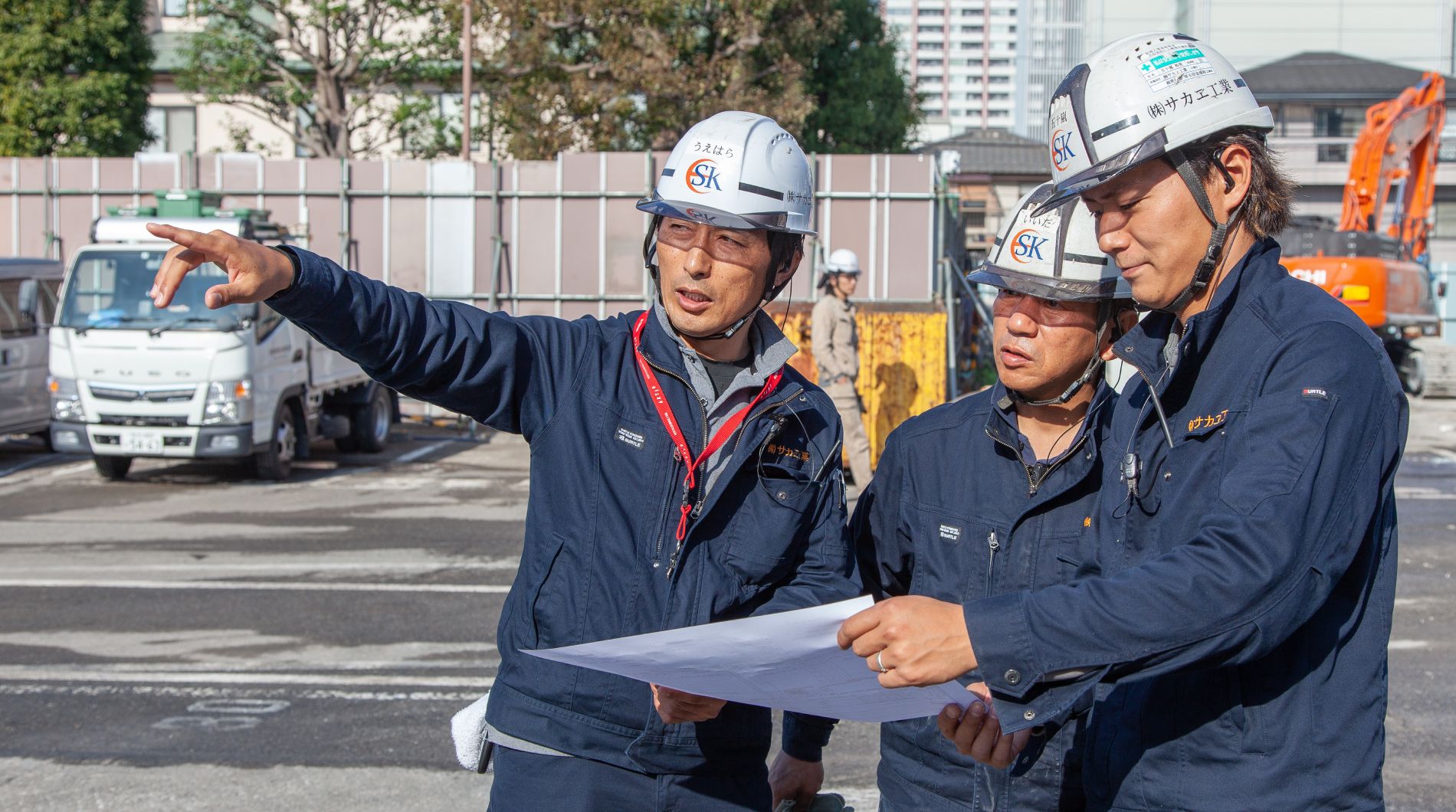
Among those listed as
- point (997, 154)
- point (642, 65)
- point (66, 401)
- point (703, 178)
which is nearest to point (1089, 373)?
point (703, 178)

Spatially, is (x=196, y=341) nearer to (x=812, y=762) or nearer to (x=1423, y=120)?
(x=812, y=762)

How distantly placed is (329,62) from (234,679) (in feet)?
73.7

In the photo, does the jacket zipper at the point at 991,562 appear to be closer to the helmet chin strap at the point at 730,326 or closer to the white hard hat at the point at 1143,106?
the helmet chin strap at the point at 730,326

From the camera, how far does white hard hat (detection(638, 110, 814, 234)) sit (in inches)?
126

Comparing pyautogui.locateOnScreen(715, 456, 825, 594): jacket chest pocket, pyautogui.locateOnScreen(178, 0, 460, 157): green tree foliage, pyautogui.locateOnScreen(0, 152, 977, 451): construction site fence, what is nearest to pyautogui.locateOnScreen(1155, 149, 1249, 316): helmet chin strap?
pyautogui.locateOnScreen(715, 456, 825, 594): jacket chest pocket

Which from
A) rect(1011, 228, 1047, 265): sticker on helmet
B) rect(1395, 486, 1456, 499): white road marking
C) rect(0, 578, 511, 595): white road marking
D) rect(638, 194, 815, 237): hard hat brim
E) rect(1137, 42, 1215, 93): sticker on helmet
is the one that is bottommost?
rect(1395, 486, 1456, 499): white road marking

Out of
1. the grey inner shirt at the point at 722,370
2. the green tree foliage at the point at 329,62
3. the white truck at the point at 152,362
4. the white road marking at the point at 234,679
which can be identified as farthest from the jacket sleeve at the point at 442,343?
the green tree foliage at the point at 329,62

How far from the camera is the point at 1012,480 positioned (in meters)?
3.28

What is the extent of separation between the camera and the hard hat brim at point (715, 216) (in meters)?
3.18

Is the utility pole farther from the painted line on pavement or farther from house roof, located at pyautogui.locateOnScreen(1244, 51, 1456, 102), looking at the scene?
house roof, located at pyautogui.locateOnScreen(1244, 51, 1456, 102)

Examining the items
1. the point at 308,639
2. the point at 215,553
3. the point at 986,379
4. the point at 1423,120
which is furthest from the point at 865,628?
the point at 1423,120

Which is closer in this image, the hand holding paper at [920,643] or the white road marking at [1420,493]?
the hand holding paper at [920,643]

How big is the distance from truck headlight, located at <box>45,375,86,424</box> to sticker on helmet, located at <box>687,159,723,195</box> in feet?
39.8

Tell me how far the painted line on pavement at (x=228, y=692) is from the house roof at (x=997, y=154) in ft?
160
